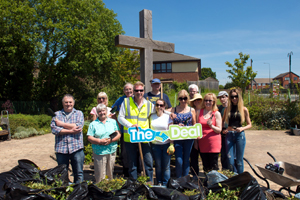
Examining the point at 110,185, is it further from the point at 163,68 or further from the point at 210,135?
the point at 163,68

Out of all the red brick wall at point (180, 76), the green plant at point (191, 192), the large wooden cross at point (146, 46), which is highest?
the red brick wall at point (180, 76)

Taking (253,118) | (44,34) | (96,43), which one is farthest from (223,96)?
(44,34)

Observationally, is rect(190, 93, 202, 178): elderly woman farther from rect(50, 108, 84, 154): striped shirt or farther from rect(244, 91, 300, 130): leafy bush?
rect(244, 91, 300, 130): leafy bush

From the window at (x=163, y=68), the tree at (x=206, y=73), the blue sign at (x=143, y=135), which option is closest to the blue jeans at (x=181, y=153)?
the blue sign at (x=143, y=135)

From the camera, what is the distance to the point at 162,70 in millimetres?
A: 35875

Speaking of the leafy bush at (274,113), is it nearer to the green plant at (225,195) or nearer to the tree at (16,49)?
the green plant at (225,195)

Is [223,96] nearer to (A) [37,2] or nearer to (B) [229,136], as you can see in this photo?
(B) [229,136]

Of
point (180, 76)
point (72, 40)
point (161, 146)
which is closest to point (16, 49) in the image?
point (72, 40)

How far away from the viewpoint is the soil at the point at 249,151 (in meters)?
6.43

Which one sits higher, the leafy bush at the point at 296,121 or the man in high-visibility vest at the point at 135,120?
the man in high-visibility vest at the point at 135,120

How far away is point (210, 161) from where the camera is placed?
13.4ft

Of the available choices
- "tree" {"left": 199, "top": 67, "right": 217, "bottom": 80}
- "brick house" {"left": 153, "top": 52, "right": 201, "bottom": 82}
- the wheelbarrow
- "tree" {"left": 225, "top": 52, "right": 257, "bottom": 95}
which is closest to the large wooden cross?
the wheelbarrow

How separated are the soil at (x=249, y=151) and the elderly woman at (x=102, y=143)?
55.1 inches

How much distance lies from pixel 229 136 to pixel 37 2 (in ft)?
55.5
